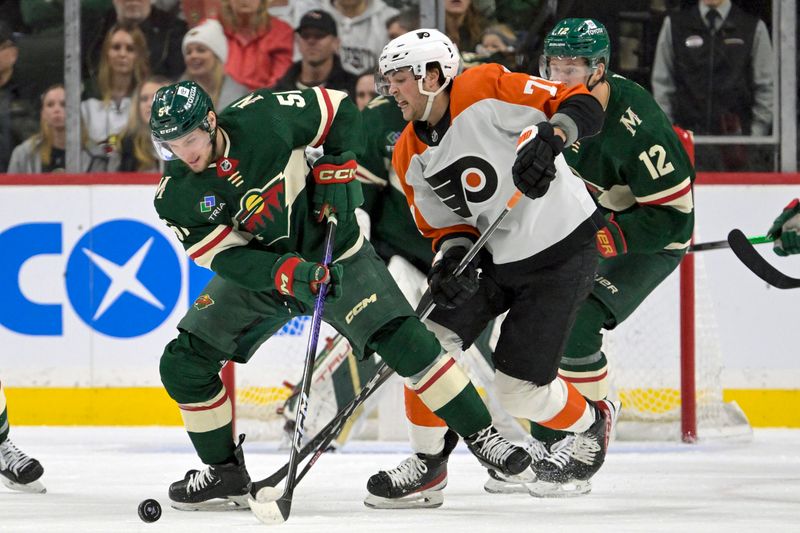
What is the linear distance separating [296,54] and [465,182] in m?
2.32

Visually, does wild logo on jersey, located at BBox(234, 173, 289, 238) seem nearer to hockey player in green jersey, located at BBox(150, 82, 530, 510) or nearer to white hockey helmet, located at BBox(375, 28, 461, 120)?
hockey player in green jersey, located at BBox(150, 82, 530, 510)

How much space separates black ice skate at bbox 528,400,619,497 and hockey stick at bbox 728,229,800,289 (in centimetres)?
74

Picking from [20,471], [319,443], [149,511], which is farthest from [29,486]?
[319,443]

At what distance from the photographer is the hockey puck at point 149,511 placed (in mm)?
2988

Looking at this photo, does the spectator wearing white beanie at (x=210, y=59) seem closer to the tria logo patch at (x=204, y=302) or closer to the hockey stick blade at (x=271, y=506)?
the tria logo patch at (x=204, y=302)

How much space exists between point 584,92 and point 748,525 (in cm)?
107

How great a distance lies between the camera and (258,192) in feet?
10.3

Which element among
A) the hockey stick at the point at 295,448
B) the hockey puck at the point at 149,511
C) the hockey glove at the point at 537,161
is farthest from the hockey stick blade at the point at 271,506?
the hockey glove at the point at 537,161

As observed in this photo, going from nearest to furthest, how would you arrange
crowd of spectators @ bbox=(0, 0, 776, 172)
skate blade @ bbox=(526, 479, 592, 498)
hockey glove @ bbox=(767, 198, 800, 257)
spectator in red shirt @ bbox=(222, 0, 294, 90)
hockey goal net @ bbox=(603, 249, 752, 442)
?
skate blade @ bbox=(526, 479, 592, 498)
hockey glove @ bbox=(767, 198, 800, 257)
hockey goal net @ bbox=(603, 249, 752, 442)
crowd of spectators @ bbox=(0, 0, 776, 172)
spectator in red shirt @ bbox=(222, 0, 294, 90)

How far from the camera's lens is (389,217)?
15.2 feet

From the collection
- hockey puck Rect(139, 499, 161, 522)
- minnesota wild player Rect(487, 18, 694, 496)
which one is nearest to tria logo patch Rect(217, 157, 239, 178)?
hockey puck Rect(139, 499, 161, 522)

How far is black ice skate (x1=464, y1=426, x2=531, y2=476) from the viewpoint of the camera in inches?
121

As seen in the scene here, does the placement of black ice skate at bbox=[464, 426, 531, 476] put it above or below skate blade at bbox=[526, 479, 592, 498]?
above

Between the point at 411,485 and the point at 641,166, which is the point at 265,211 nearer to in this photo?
the point at 411,485
